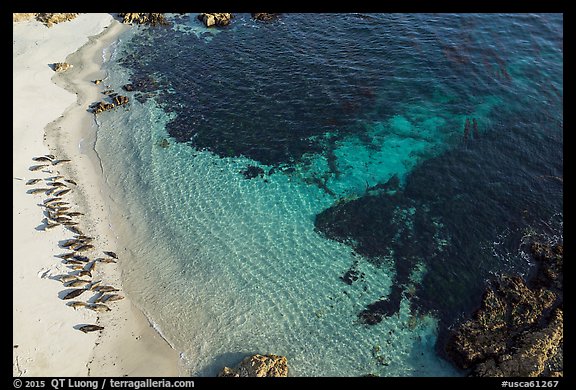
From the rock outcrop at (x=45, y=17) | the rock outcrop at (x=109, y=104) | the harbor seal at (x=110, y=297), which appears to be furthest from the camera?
the rock outcrop at (x=45, y=17)

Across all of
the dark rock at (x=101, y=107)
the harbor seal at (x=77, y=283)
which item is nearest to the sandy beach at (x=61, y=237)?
the harbor seal at (x=77, y=283)

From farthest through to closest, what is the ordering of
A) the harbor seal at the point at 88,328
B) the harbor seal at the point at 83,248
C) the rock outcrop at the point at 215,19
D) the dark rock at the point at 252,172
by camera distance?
1. the rock outcrop at the point at 215,19
2. the dark rock at the point at 252,172
3. the harbor seal at the point at 83,248
4. the harbor seal at the point at 88,328

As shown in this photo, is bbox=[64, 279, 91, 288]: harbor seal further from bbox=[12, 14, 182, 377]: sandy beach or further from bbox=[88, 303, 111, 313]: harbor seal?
bbox=[88, 303, 111, 313]: harbor seal

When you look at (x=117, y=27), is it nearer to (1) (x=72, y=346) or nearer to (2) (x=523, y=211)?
(1) (x=72, y=346)

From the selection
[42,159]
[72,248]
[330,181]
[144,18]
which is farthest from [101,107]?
[330,181]

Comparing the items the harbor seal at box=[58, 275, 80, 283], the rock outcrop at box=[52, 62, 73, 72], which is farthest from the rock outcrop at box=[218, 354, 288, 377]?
the rock outcrop at box=[52, 62, 73, 72]

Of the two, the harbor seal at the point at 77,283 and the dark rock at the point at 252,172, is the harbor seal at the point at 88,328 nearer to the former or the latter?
the harbor seal at the point at 77,283

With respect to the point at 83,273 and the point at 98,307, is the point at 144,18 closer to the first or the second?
the point at 83,273

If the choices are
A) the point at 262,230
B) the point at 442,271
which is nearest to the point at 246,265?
the point at 262,230
